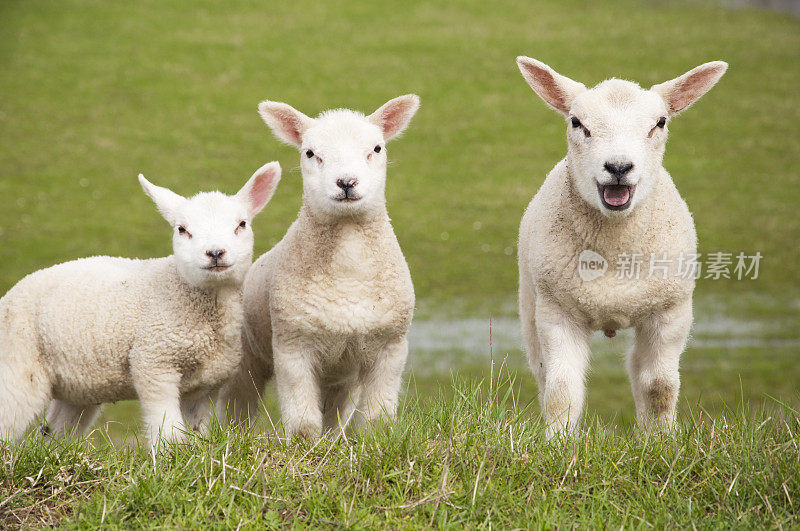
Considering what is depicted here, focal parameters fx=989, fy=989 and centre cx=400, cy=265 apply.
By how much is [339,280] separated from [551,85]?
64.5 inches

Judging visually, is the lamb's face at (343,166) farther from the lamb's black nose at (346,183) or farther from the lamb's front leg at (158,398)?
the lamb's front leg at (158,398)

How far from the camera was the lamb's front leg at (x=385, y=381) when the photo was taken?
5508 millimetres

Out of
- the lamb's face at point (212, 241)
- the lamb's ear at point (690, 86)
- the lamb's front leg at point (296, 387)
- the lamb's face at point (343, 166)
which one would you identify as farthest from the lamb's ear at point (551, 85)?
the lamb's front leg at point (296, 387)

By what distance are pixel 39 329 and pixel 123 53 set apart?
22.8 meters

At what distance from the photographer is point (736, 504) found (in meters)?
4.34

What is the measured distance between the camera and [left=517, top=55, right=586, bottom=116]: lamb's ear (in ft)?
18.2

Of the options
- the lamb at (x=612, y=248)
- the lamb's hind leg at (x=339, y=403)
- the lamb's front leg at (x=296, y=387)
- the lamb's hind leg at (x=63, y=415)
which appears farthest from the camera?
the lamb's hind leg at (x=63, y=415)

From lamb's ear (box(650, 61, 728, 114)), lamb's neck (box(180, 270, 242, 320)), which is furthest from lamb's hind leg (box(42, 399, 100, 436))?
lamb's ear (box(650, 61, 728, 114))

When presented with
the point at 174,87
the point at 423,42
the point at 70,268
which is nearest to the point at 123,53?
the point at 174,87

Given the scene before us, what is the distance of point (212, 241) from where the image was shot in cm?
541

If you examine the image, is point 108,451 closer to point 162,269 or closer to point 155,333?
point 155,333

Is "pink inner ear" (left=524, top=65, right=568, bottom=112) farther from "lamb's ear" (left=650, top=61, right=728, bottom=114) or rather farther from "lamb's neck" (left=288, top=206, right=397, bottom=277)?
"lamb's neck" (left=288, top=206, right=397, bottom=277)

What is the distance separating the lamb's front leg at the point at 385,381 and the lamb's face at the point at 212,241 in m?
0.93

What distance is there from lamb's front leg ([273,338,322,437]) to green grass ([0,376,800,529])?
1.29ft
